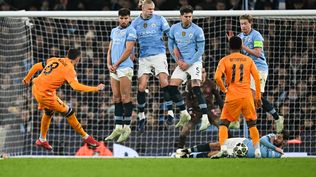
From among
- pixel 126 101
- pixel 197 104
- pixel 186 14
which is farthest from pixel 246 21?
pixel 126 101

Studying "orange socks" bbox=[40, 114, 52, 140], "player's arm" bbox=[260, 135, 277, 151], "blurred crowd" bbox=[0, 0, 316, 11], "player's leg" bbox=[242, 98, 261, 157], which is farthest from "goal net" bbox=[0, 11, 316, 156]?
"player's leg" bbox=[242, 98, 261, 157]

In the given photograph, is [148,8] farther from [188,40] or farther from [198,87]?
[198,87]

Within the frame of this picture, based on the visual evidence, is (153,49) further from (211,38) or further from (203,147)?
(211,38)

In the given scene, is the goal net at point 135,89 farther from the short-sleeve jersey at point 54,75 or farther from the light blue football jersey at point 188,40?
the short-sleeve jersey at point 54,75

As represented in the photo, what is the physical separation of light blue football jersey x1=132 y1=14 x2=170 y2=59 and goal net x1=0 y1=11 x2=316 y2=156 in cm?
210

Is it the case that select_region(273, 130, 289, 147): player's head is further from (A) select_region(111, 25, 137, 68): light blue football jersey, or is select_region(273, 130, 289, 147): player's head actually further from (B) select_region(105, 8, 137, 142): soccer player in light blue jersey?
(A) select_region(111, 25, 137, 68): light blue football jersey

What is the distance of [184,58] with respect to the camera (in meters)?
17.5

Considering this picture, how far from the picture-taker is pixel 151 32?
17.4 meters

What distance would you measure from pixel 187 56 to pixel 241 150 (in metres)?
1.96

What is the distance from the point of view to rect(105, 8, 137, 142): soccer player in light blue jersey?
17.2 metres

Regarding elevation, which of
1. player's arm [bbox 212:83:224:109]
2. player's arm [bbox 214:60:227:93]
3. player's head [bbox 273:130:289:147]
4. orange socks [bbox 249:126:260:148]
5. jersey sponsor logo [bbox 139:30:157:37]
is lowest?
player's head [bbox 273:130:289:147]

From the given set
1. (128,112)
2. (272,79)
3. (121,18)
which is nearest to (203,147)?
(128,112)

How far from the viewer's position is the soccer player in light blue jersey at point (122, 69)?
56.4 feet

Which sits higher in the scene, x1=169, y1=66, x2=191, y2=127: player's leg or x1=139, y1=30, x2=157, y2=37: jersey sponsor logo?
x1=139, y1=30, x2=157, y2=37: jersey sponsor logo
